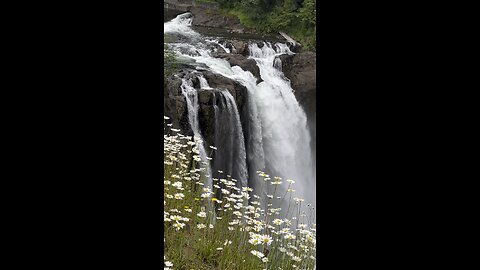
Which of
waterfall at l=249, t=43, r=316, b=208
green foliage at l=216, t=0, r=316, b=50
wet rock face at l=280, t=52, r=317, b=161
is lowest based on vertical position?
waterfall at l=249, t=43, r=316, b=208

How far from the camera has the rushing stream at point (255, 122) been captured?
13.4ft

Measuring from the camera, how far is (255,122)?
4.53 meters

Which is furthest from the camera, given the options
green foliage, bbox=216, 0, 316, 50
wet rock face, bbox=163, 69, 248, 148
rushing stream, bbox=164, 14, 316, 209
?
green foliage, bbox=216, 0, 316, 50

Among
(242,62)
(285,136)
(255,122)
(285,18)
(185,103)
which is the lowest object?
(285,136)

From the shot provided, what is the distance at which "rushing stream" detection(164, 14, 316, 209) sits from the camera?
13.4ft

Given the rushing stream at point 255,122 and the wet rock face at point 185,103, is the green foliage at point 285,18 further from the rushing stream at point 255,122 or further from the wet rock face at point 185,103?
the wet rock face at point 185,103

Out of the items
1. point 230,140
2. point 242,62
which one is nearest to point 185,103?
point 230,140

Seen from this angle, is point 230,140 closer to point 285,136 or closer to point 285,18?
point 285,136

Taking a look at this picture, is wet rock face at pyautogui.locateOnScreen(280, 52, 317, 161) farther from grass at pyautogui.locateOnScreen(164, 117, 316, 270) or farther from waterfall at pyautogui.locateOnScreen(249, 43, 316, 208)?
grass at pyautogui.locateOnScreen(164, 117, 316, 270)

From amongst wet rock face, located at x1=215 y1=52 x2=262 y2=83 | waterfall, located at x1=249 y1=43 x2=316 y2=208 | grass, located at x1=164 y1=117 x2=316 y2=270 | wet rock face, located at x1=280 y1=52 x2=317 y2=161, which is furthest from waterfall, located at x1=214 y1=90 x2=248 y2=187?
grass, located at x1=164 y1=117 x2=316 y2=270
